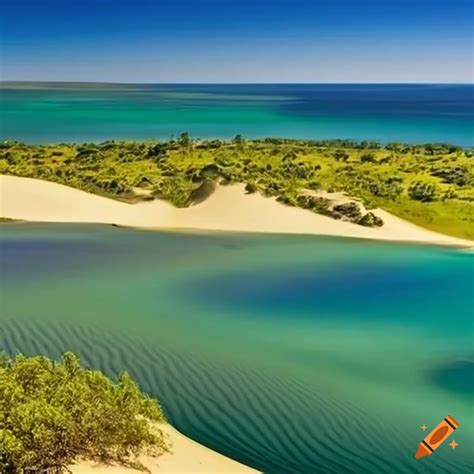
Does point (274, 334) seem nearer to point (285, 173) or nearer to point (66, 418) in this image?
point (66, 418)

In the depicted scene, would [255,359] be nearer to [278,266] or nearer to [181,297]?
[181,297]

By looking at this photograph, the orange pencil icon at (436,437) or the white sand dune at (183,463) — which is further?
the orange pencil icon at (436,437)

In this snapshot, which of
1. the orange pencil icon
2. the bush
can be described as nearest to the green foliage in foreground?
the orange pencil icon

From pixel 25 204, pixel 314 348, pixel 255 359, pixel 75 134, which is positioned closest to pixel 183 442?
pixel 255 359

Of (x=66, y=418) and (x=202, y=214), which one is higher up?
(x=66, y=418)

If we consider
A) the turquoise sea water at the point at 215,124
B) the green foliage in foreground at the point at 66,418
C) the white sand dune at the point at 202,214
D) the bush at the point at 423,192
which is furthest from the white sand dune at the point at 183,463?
the turquoise sea water at the point at 215,124

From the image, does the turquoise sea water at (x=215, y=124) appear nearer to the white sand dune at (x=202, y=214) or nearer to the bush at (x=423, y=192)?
the white sand dune at (x=202, y=214)

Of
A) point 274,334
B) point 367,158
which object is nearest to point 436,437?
point 274,334
